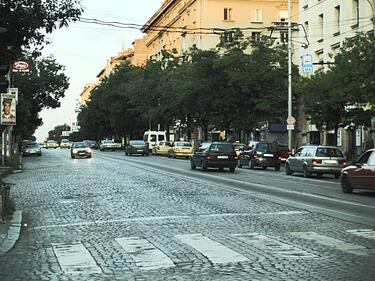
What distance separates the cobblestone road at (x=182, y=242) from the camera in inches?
316

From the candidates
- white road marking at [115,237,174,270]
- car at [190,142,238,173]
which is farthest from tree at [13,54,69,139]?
white road marking at [115,237,174,270]

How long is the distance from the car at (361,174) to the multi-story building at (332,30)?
20.4 meters

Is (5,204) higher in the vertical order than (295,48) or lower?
lower

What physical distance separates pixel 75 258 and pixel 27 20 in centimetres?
714

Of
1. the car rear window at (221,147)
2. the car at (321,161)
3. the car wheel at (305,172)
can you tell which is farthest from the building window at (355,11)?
the car wheel at (305,172)

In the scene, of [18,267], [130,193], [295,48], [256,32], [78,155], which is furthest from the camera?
[256,32]

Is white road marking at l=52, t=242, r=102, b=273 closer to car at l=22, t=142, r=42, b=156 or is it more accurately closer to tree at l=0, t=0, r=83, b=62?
tree at l=0, t=0, r=83, b=62

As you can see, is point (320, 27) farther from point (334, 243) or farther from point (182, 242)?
point (182, 242)

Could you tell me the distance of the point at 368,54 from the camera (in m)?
28.9

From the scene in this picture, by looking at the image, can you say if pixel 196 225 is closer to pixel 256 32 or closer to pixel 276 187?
pixel 276 187

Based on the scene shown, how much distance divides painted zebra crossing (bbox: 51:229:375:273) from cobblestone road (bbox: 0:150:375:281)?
1 centimetres

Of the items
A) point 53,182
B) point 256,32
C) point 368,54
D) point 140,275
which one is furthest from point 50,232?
point 256,32

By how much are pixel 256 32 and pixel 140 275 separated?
74.3 m

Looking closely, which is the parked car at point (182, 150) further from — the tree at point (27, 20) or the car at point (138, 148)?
the tree at point (27, 20)
